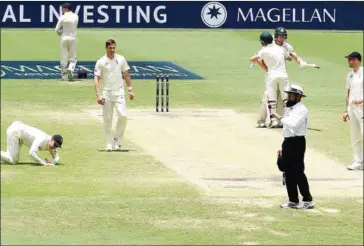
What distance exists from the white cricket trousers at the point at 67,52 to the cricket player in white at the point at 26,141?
15714 mm

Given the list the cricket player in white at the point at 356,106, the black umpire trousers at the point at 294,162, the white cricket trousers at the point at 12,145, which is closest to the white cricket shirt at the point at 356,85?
the cricket player in white at the point at 356,106

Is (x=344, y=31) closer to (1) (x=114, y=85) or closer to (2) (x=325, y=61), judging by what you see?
(2) (x=325, y=61)

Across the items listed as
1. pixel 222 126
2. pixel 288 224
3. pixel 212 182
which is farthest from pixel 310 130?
pixel 288 224

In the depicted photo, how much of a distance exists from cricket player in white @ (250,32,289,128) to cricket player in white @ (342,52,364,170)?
5.75m

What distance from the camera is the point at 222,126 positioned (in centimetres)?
3064

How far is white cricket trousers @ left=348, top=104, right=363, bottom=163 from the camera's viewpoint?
2442 centimetres

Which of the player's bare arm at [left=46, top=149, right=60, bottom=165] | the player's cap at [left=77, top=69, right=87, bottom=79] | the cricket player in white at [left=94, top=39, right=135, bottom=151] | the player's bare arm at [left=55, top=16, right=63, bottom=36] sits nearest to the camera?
the player's bare arm at [left=46, top=149, right=60, bottom=165]

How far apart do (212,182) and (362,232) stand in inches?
169

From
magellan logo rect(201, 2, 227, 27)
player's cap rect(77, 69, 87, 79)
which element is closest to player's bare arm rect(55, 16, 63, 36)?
player's cap rect(77, 69, 87, 79)

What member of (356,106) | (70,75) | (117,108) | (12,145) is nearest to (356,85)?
(356,106)

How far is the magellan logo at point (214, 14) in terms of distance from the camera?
163 feet

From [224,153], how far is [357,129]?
308 centimetres

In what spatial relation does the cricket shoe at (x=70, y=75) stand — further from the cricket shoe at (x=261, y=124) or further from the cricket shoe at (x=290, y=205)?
the cricket shoe at (x=290, y=205)

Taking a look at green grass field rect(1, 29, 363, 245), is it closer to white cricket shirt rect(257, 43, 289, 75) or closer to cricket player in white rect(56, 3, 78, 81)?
cricket player in white rect(56, 3, 78, 81)
